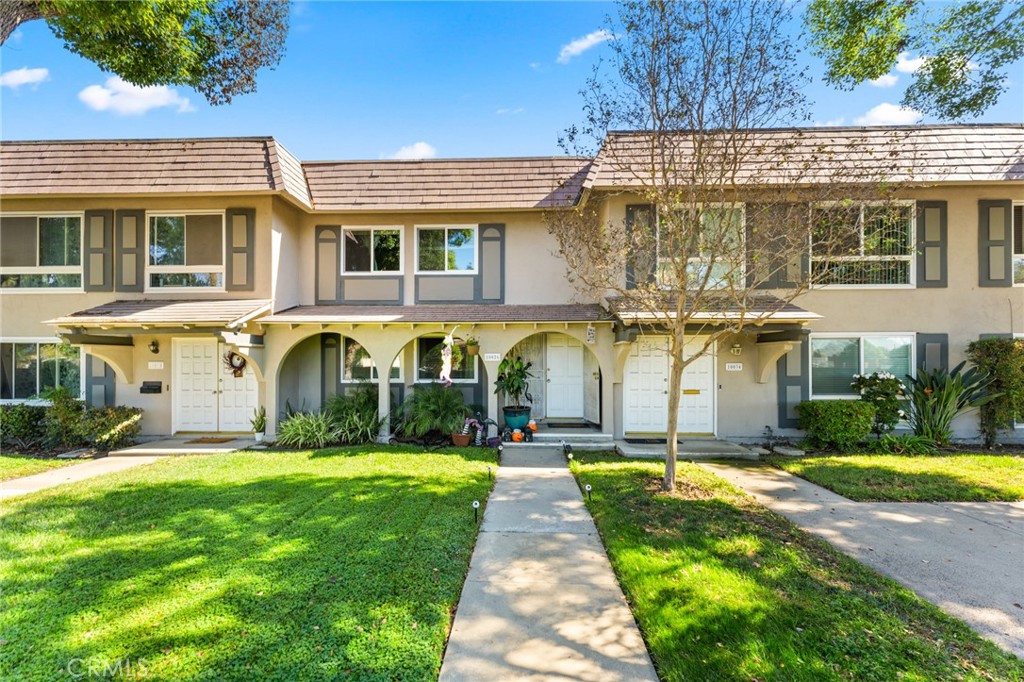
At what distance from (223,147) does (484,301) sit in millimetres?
7238

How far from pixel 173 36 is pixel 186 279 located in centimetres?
585

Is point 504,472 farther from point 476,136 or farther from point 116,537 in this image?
point 476,136

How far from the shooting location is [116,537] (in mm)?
4930

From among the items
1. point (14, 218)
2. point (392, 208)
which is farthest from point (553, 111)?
point (14, 218)

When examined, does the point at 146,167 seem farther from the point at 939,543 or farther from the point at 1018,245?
the point at 1018,245

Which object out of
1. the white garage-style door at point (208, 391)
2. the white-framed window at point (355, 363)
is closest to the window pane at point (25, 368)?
the white garage-style door at point (208, 391)

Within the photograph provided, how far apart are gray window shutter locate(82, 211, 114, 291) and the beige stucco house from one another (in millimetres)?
49

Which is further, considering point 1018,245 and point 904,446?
point 1018,245

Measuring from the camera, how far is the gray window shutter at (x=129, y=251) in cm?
1066

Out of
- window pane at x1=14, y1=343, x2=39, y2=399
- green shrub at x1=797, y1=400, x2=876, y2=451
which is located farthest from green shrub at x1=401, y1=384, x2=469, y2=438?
window pane at x1=14, y1=343, x2=39, y2=399

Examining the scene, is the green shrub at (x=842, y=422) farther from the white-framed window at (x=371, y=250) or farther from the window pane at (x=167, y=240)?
the window pane at (x=167, y=240)

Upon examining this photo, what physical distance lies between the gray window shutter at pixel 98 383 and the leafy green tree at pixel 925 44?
17.2m

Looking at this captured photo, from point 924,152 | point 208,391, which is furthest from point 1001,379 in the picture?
point 208,391

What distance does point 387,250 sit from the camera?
38.3 feet
